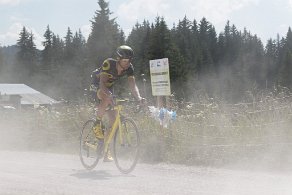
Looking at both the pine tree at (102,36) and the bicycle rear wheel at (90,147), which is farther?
the pine tree at (102,36)

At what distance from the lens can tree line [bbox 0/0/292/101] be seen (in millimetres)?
71688

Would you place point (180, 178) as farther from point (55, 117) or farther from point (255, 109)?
point (55, 117)

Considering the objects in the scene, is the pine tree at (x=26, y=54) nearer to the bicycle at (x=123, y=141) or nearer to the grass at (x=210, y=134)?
the grass at (x=210, y=134)

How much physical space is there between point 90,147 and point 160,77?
9.18ft

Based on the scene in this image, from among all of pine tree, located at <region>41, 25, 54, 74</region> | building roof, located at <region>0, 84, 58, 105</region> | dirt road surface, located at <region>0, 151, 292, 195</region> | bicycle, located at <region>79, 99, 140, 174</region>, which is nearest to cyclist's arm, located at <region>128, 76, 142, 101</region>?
bicycle, located at <region>79, 99, 140, 174</region>

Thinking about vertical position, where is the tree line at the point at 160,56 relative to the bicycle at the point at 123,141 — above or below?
above

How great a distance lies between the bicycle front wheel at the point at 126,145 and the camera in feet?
27.1

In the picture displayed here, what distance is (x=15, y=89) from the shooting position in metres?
84.1

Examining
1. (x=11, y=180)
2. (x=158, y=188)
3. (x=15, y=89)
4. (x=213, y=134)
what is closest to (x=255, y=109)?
(x=213, y=134)

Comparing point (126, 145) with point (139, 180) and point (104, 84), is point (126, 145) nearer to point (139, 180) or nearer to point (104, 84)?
point (139, 180)

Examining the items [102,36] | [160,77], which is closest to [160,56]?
[102,36]

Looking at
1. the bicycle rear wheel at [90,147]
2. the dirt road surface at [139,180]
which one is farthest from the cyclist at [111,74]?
the dirt road surface at [139,180]

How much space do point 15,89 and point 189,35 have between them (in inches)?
2943

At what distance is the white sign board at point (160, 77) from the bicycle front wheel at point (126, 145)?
9.04 feet
